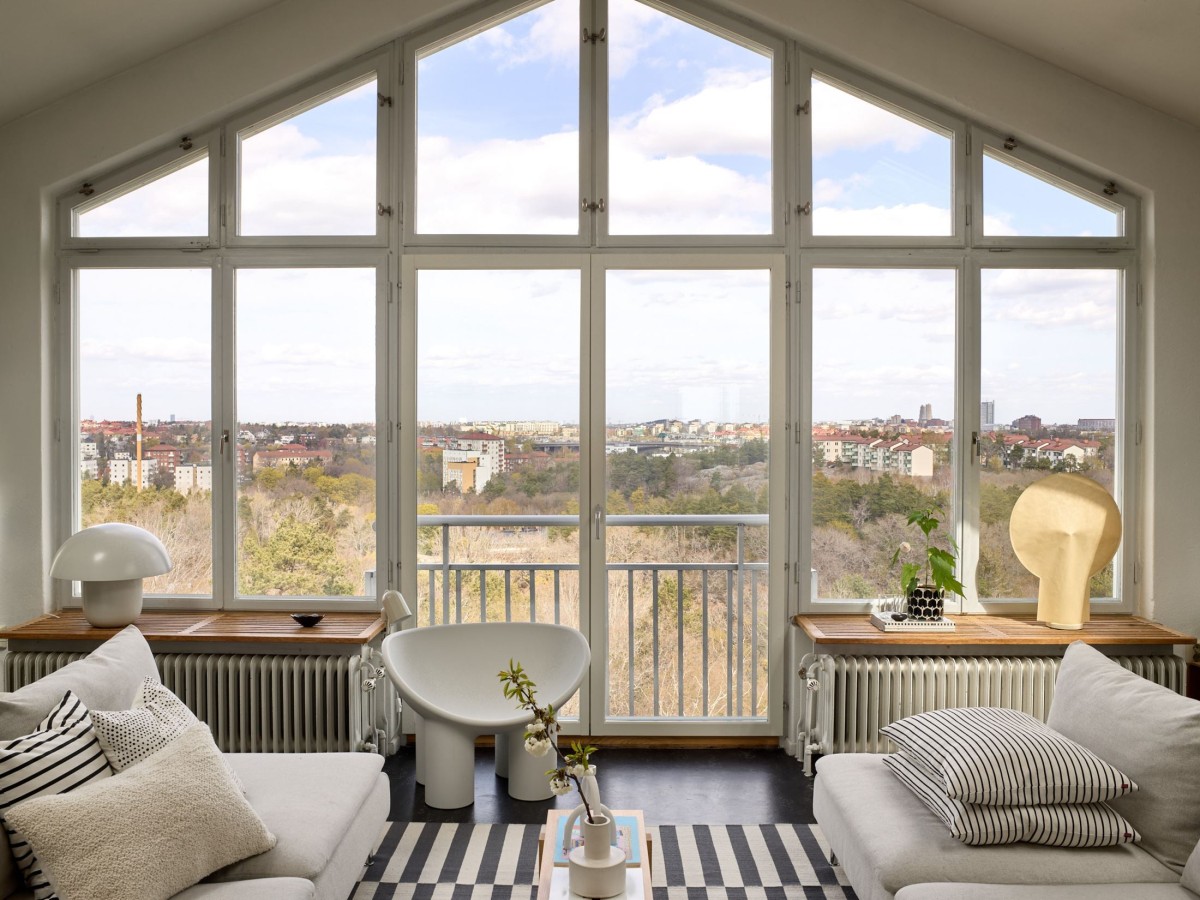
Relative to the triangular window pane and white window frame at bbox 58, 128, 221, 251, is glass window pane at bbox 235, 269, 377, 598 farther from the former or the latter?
the triangular window pane

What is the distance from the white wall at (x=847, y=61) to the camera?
3.95 m

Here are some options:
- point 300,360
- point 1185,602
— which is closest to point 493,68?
point 300,360

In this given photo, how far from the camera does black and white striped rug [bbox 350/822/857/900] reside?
111 inches

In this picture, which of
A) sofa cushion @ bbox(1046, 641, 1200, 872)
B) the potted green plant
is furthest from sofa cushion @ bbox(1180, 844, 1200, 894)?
the potted green plant

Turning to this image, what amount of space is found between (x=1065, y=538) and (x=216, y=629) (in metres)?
3.56

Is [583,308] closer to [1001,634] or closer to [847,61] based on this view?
[847,61]

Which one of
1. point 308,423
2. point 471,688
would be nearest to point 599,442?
point 471,688

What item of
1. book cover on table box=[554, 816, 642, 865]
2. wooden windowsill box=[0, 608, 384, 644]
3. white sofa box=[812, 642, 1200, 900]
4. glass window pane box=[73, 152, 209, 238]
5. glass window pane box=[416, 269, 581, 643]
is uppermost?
glass window pane box=[73, 152, 209, 238]

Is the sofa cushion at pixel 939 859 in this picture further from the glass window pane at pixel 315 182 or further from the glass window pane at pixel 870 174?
the glass window pane at pixel 315 182

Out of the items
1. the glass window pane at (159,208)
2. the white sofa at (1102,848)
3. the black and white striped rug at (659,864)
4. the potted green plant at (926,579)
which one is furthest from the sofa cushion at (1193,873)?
the glass window pane at (159,208)

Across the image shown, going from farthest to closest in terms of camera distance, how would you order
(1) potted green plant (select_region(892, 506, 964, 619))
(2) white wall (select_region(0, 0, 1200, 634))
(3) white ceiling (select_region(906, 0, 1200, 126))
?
(2) white wall (select_region(0, 0, 1200, 634)) → (1) potted green plant (select_region(892, 506, 964, 619)) → (3) white ceiling (select_region(906, 0, 1200, 126))

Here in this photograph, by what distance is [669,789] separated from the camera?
364cm

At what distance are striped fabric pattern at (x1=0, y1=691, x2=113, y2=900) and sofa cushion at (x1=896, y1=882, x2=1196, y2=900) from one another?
1.94 meters

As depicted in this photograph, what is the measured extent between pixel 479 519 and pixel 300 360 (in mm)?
1086
